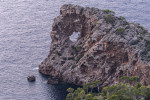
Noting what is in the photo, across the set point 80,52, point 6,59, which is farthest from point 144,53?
point 6,59

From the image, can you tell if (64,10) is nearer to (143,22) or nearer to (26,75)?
(26,75)

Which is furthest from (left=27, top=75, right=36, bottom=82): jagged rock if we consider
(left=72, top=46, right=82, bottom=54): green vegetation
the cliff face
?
(left=72, top=46, right=82, bottom=54): green vegetation

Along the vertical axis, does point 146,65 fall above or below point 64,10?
below

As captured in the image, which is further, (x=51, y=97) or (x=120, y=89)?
(x=51, y=97)

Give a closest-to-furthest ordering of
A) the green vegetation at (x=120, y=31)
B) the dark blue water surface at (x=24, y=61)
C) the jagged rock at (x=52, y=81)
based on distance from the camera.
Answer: the green vegetation at (x=120, y=31) → the dark blue water surface at (x=24, y=61) → the jagged rock at (x=52, y=81)

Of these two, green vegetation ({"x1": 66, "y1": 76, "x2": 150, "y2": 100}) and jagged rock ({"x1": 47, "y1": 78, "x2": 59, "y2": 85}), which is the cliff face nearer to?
jagged rock ({"x1": 47, "y1": 78, "x2": 59, "y2": 85})

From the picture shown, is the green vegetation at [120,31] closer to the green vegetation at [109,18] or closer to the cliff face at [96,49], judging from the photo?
the cliff face at [96,49]

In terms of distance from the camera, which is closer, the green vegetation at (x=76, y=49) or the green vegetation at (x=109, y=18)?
the green vegetation at (x=109, y=18)

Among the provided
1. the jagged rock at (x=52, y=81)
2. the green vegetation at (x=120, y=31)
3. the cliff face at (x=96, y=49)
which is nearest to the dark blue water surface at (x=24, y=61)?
the jagged rock at (x=52, y=81)
